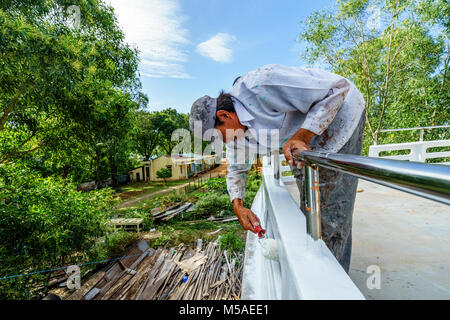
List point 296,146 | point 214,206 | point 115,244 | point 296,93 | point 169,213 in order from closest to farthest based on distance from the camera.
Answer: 1. point 296,146
2. point 296,93
3. point 115,244
4. point 169,213
5. point 214,206

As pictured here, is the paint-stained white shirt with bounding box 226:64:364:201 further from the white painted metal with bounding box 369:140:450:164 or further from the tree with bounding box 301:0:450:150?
the tree with bounding box 301:0:450:150

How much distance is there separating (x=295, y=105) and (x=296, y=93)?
0.07 metres

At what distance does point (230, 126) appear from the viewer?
54.7 inches

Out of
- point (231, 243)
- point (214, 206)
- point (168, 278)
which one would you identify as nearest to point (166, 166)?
point (214, 206)

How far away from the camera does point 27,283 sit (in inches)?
157

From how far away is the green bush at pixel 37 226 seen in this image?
3725 millimetres

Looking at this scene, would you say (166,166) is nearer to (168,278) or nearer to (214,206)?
(214,206)

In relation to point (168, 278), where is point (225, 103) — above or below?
above

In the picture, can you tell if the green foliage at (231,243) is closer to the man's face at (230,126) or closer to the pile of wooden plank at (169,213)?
the pile of wooden plank at (169,213)

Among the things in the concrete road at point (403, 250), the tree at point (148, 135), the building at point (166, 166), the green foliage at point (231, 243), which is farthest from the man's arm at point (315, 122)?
the building at point (166, 166)
